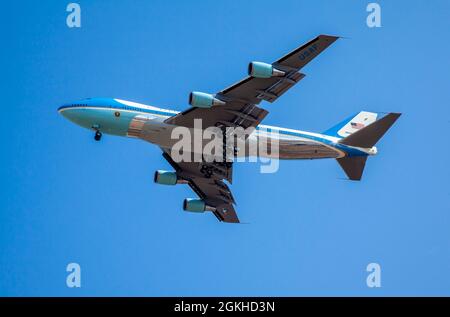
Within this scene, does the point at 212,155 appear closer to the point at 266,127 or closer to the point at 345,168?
the point at 266,127

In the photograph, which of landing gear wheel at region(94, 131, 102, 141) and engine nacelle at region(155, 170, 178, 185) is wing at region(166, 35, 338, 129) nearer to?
landing gear wheel at region(94, 131, 102, 141)

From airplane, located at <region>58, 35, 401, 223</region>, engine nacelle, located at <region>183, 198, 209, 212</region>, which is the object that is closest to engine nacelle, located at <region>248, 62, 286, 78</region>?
airplane, located at <region>58, 35, 401, 223</region>

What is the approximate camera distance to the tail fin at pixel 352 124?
60156 millimetres

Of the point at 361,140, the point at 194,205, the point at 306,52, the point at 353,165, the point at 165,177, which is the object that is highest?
the point at 306,52

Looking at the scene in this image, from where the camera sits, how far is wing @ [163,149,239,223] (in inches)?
2366

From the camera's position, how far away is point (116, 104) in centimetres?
5538

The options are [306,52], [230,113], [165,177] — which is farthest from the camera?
[165,177]

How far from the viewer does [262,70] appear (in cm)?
4928

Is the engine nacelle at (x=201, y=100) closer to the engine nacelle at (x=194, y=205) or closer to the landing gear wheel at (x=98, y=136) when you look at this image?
the landing gear wheel at (x=98, y=136)

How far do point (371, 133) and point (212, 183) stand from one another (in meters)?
14.0

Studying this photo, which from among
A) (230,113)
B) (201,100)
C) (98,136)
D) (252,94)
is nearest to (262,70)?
(252,94)

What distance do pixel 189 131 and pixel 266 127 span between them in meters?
5.70

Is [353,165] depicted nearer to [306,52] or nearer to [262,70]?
[306,52]

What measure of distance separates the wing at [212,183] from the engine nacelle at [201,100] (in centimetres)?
825
